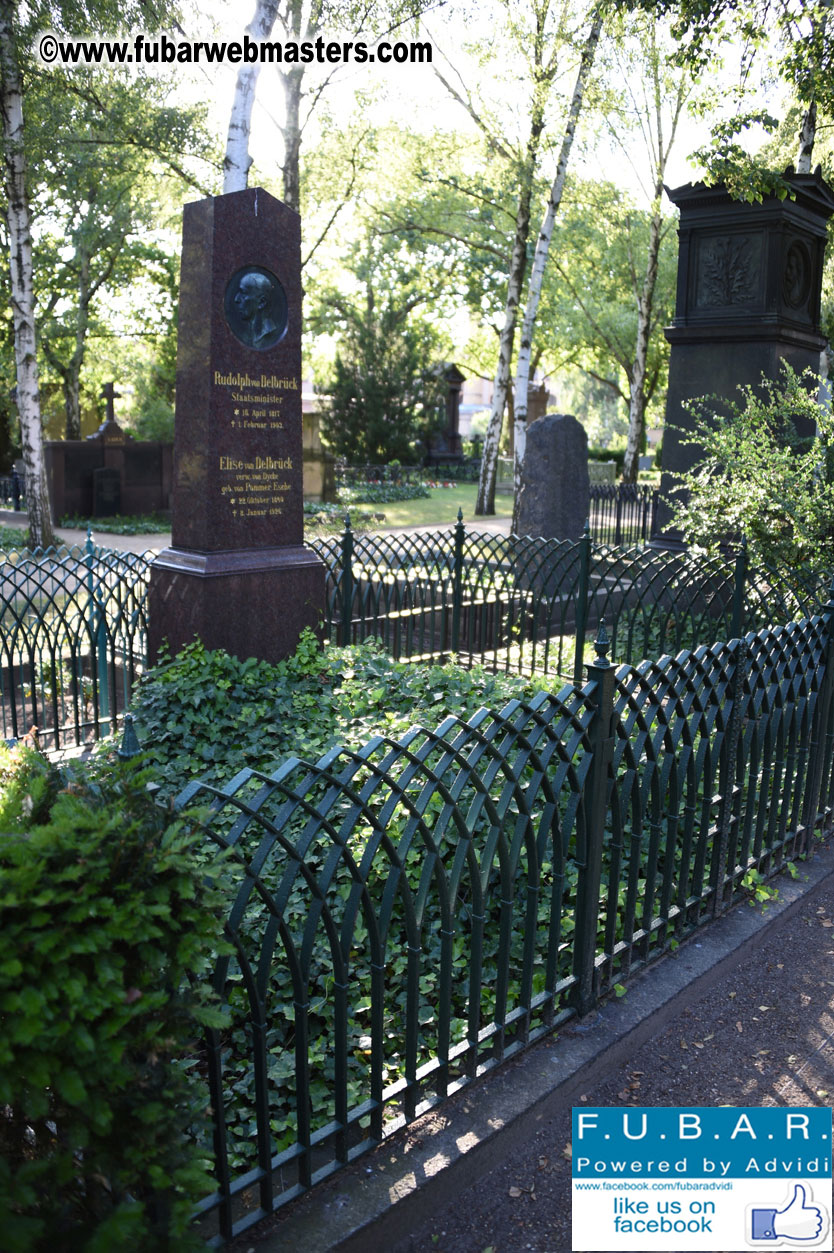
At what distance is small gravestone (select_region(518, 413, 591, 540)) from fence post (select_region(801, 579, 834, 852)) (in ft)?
28.3

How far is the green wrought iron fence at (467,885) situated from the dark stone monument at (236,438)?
222cm

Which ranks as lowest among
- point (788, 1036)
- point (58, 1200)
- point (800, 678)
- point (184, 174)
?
point (788, 1036)

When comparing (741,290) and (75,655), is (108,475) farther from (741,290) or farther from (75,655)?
(75,655)

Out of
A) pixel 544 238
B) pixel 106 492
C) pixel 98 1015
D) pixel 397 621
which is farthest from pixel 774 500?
pixel 106 492

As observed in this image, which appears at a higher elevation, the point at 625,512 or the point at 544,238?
the point at 544,238

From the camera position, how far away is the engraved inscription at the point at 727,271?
1030 cm

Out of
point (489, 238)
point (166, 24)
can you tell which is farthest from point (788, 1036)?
point (489, 238)

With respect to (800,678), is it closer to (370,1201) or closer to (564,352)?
(370,1201)

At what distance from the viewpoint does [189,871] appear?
5.71 feet

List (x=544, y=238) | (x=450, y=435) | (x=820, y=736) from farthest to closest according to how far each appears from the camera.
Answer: (x=450, y=435) < (x=544, y=238) < (x=820, y=736)

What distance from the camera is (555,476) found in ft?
43.1

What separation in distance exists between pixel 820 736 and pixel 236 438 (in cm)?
425

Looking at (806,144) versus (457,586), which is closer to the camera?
(457,586)

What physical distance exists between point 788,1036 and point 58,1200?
2541 millimetres
